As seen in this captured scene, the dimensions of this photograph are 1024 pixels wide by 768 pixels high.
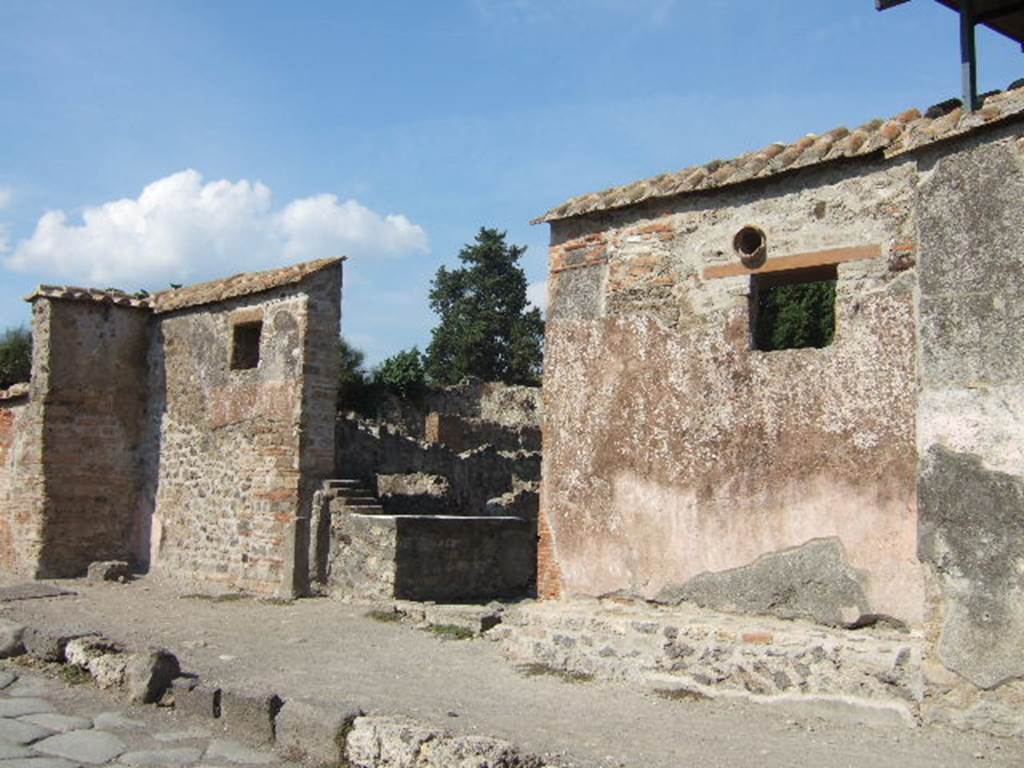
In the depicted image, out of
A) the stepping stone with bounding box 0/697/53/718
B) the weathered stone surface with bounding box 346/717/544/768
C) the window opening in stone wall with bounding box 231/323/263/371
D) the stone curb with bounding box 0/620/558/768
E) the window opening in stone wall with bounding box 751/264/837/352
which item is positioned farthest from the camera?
the window opening in stone wall with bounding box 751/264/837/352

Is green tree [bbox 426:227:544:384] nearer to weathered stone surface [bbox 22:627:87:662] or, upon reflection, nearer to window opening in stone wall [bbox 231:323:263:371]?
window opening in stone wall [bbox 231:323:263:371]

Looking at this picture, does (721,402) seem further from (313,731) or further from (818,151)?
(313,731)

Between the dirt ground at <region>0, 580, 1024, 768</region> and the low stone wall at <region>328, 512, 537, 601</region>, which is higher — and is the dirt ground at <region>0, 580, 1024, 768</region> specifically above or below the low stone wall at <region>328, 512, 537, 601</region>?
below

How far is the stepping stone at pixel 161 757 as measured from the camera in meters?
5.02

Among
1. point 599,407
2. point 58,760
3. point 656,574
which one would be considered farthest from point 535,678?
point 58,760

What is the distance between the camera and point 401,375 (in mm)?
25469

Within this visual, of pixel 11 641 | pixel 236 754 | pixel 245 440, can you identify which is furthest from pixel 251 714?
pixel 245 440

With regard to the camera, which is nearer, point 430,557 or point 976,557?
point 976,557

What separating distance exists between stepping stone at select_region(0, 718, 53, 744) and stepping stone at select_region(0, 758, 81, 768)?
38cm

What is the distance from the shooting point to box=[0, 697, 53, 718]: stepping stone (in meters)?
5.87


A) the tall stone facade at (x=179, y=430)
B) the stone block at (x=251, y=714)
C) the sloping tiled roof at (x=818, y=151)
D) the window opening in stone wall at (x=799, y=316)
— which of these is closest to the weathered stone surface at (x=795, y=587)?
the sloping tiled roof at (x=818, y=151)

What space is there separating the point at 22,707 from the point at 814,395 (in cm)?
514

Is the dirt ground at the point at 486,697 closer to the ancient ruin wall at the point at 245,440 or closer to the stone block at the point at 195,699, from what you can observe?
the stone block at the point at 195,699

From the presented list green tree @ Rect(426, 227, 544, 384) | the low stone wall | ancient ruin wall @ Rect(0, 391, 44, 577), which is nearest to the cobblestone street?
the low stone wall
